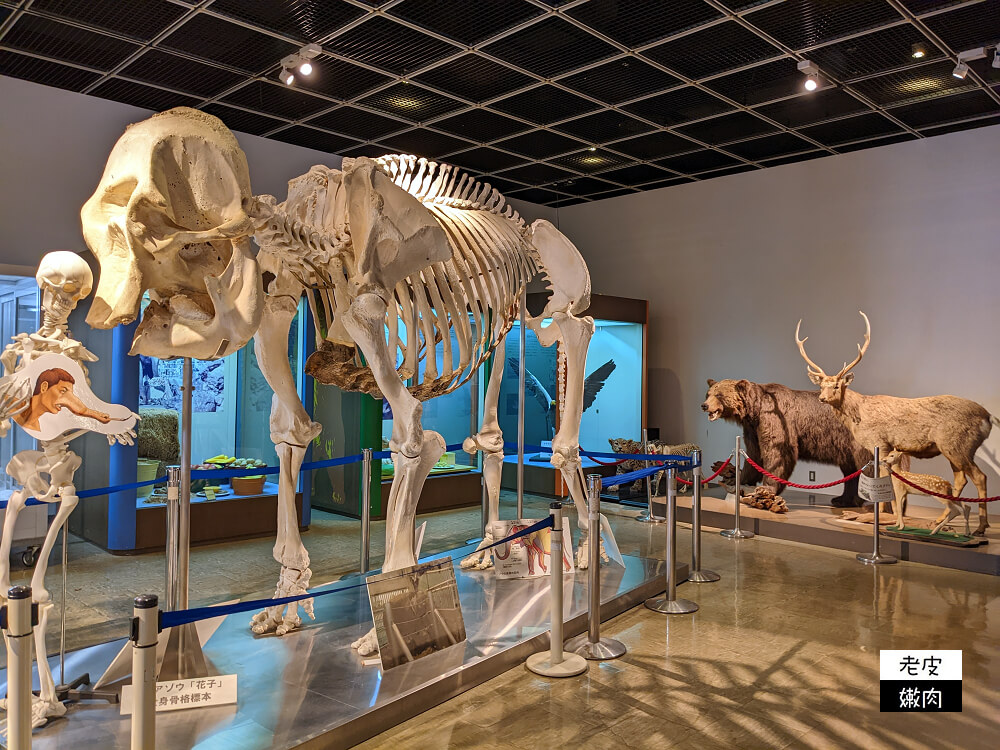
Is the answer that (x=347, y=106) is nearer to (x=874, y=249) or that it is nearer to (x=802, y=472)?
(x=874, y=249)

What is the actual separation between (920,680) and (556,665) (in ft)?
6.26

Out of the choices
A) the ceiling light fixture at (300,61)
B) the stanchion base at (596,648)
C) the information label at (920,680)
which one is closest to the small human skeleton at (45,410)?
the stanchion base at (596,648)

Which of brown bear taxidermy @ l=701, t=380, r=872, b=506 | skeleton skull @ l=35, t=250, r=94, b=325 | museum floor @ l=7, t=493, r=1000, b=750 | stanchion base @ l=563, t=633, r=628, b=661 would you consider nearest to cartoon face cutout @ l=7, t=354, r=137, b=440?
skeleton skull @ l=35, t=250, r=94, b=325

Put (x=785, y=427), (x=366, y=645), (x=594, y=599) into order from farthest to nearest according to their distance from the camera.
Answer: (x=785, y=427) → (x=594, y=599) → (x=366, y=645)

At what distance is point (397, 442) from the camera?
12.1 feet

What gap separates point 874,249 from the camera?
335 inches

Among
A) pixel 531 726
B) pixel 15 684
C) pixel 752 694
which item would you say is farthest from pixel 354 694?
pixel 752 694

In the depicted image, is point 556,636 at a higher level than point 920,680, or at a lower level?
higher

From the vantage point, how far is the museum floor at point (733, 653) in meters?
3.35

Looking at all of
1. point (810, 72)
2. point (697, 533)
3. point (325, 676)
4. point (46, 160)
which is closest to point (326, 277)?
point (325, 676)

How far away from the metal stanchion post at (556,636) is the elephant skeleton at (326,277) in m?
0.72

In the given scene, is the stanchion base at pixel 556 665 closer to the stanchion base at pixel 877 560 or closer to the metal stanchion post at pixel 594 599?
the metal stanchion post at pixel 594 599

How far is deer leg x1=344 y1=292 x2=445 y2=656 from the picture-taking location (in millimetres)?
3549

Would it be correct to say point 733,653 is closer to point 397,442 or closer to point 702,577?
point 702,577
